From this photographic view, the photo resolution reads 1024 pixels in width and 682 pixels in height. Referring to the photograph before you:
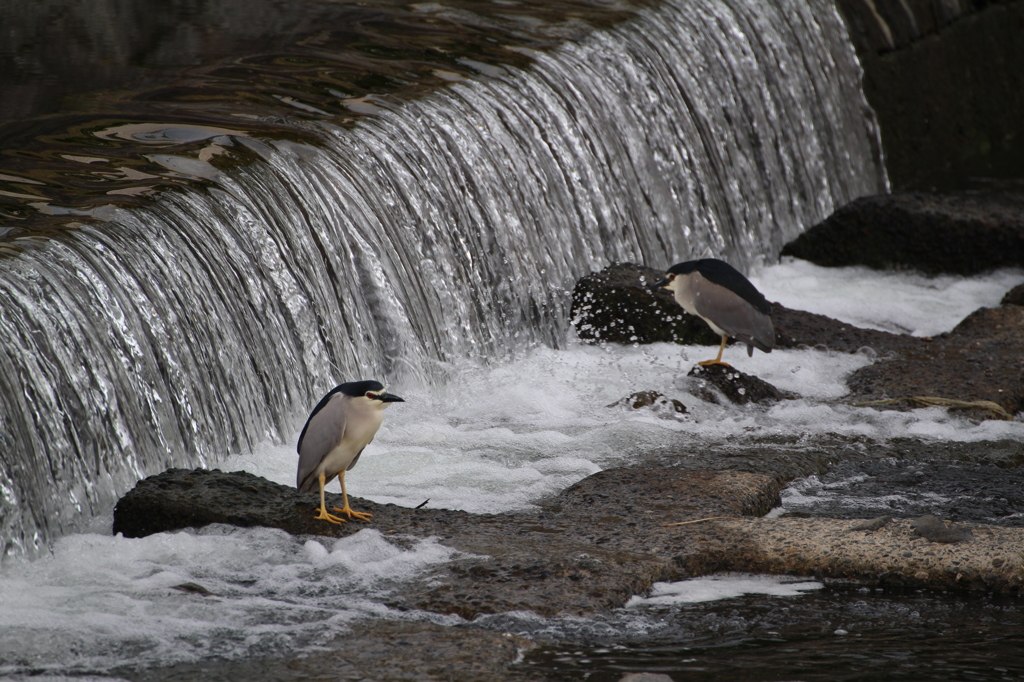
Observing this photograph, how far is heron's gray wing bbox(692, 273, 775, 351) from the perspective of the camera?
6.60 meters

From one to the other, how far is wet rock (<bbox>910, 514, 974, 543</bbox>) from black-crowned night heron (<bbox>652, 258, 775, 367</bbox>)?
234cm

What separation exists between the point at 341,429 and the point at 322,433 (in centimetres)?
8

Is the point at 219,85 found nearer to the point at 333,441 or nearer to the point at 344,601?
the point at 333,441

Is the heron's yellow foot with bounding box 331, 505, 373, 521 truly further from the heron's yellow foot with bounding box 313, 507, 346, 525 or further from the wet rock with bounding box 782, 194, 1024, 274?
the wet rock with bounding box 782, 194, 1024, 274

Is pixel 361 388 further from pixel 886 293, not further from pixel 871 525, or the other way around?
pixel 886 293

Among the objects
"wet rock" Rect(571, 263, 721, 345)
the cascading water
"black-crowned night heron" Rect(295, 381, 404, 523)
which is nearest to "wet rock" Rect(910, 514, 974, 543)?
"black-crowned night heron" Rect(295, 381, 404, 523)

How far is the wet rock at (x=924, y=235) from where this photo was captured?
9641 millimetres

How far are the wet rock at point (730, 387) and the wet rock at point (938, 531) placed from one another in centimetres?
212

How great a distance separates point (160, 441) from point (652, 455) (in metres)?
2.23

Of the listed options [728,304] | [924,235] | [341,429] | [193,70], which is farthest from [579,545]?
[924,235]

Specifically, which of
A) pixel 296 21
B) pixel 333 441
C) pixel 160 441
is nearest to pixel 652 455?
pixel 333 441

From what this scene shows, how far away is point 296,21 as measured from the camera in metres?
9.88

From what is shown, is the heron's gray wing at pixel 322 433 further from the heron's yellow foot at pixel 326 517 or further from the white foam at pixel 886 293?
the white foam at pixel 886 293

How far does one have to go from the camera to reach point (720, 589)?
Answer: 4.04 metres
